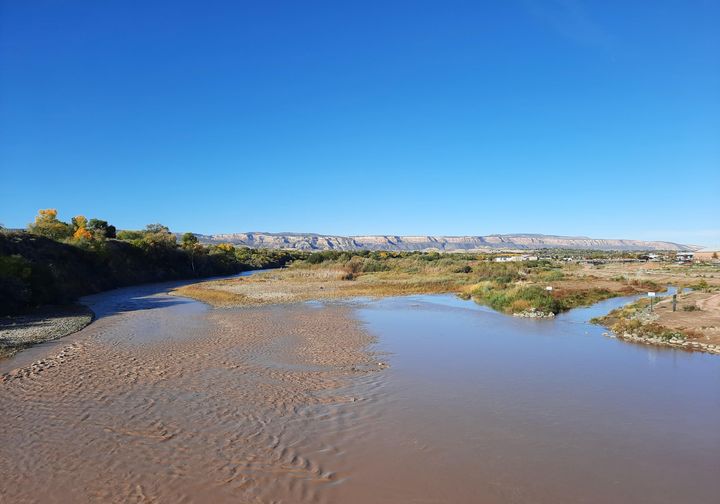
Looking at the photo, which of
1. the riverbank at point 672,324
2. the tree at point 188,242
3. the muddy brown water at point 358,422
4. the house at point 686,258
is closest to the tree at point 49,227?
the tree at point 188,242

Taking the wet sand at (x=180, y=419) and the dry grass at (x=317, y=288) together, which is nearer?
the wet sand at (x=180, y=419)

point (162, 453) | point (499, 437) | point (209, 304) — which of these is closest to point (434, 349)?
point (499, 437)

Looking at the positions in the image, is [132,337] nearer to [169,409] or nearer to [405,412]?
[169,409]

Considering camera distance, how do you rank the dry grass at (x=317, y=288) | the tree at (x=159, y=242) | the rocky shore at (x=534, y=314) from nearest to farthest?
1. the rocky shore at (x=534, y=314)
2. the dry grass at (x=317, y=288)
3. the tree at (x=159, y=242)

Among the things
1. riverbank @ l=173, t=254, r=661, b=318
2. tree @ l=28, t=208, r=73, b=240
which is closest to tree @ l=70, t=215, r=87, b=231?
tree @ l=28, t=208, r=73, b=240

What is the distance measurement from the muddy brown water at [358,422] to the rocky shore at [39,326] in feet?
3.19

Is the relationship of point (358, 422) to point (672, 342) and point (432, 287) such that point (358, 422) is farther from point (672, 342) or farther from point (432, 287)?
point (432, 287)

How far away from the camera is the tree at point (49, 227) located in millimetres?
43000

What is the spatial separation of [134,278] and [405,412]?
143 feet

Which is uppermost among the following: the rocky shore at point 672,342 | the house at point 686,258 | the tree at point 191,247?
the tree at point 191,247

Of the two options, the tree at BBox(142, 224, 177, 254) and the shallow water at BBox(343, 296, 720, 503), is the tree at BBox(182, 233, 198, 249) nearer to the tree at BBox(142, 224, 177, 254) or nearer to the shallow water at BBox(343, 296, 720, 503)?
the tree at BBox(142, 224, 177, 254)

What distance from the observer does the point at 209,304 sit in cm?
2727

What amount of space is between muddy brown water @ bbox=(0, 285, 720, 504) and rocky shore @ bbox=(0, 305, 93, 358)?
3.19 ft

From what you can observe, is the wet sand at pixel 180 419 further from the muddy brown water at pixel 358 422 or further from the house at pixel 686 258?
the house at pixel 686 258
